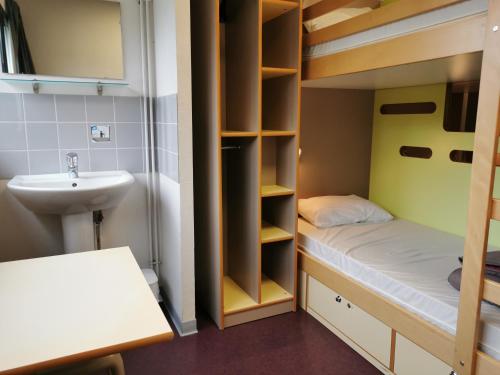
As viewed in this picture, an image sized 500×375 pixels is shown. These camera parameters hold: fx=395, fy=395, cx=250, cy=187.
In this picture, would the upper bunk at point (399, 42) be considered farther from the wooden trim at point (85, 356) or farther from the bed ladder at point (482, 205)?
the wooden trim at point (85, 356)

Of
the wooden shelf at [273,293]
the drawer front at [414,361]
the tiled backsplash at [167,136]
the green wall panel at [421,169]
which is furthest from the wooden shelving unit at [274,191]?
the green wall panel at [421,169]

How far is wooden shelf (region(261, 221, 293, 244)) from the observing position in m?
2.41

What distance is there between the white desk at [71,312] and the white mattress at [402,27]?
146 centimetres

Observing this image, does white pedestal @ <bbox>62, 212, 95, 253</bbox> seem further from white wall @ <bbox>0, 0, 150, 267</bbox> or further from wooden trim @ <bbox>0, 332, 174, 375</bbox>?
wooden trim @ <bbox>0, 332, 174, 375</bbox>

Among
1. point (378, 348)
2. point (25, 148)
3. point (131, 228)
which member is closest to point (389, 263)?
point (378, 348)

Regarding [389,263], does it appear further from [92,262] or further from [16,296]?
[16,296]

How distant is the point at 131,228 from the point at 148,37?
4.18 feet

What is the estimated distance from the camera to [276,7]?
7.34ft

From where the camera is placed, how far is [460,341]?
1.49m

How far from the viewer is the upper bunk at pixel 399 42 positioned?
1.45 meters

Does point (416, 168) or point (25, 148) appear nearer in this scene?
point (25, 148)

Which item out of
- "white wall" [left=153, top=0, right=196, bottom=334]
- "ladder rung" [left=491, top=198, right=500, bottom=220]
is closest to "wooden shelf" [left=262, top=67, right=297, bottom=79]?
"white wall" [left=153, top=0, right=196, bottom=334]

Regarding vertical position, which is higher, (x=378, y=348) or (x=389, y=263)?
(x=389, y=263)

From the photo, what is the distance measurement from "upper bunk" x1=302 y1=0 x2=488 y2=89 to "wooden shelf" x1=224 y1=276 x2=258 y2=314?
142 centimetres
